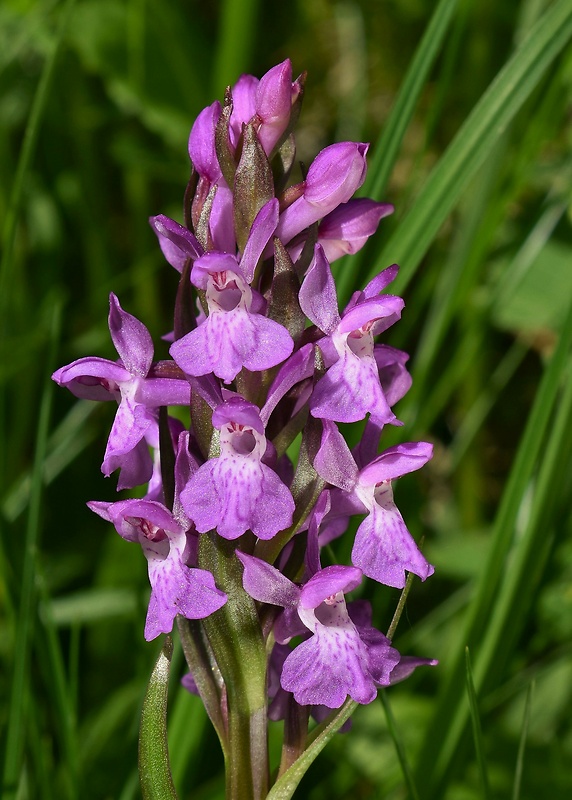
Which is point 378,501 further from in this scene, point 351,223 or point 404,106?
point 404,106

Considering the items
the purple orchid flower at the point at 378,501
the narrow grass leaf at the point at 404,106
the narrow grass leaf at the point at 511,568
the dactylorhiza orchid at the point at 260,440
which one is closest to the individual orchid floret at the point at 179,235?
the dactylorhiza orchid at the point at 260,440

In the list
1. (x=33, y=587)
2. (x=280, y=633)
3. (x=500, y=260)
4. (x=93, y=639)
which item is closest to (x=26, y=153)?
(x=33, y=587)

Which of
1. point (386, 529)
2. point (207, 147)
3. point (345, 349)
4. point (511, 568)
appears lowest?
point (511, 568)

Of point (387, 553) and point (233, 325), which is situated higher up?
point (233, 325)

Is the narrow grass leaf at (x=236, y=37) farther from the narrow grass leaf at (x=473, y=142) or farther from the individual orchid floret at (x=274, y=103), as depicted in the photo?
the individual orchid floret at (x=274, y=103)

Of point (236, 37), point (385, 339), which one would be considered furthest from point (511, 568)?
point (236, 37)

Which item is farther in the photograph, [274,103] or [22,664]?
[22,664]

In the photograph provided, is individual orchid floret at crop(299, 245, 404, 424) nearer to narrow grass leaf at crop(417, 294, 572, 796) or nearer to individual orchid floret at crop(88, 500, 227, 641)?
individual orchid floret at crop(88, 500, 227, 641)

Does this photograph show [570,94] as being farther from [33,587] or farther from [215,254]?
[33,587]
